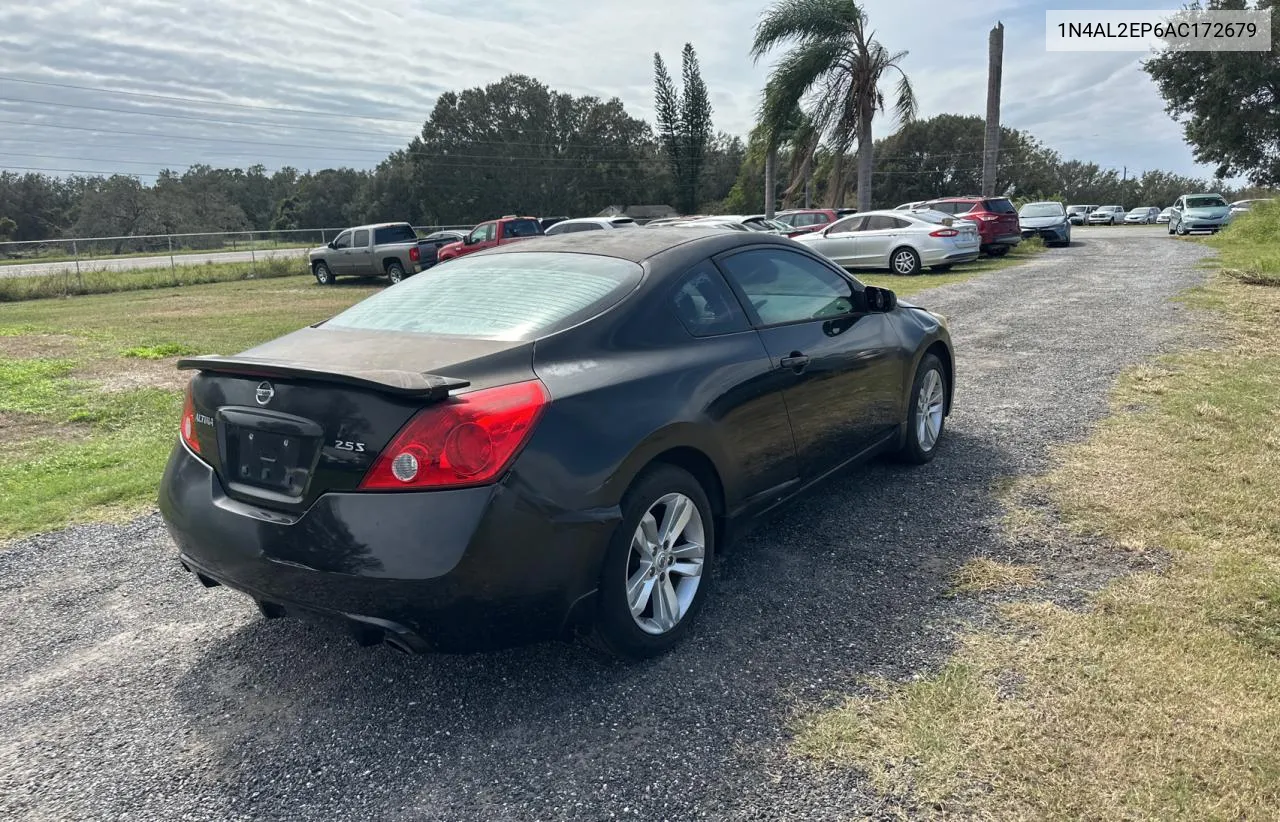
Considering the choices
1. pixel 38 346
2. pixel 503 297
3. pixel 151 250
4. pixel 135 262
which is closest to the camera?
pixel 503 297

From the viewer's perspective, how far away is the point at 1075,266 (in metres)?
18.6

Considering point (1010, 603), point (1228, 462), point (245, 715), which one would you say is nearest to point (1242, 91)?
point (1228, 462)

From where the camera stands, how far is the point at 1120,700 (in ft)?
A: 8.68

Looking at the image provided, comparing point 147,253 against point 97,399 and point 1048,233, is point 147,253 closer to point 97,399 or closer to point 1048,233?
point 97,399

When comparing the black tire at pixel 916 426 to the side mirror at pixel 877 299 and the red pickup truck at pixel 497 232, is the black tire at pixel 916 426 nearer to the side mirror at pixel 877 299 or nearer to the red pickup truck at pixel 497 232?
→ the side mirror at pixel 877 299

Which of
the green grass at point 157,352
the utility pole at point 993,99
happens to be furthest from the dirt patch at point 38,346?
the utility pole at point 993,99

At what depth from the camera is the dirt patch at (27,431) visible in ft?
20.6

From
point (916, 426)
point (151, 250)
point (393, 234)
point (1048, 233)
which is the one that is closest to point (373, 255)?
point (393, 234)

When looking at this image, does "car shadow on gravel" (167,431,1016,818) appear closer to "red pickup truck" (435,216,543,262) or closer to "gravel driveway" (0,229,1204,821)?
"gravel driveway" (0,229,1204,821)

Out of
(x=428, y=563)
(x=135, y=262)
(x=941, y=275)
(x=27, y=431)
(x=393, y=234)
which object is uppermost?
(x=393, y=234)

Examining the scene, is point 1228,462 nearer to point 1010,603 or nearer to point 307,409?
point 1010,603

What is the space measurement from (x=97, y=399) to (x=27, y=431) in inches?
43.8

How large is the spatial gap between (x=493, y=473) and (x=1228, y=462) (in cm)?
454

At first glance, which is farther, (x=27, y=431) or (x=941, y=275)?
(x=941, y=275)
